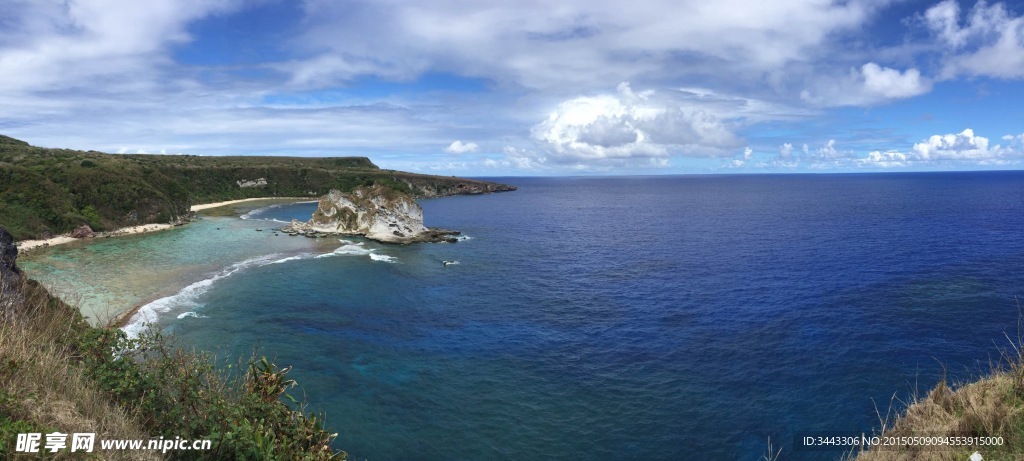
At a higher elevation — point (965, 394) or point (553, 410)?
point (965, 394)

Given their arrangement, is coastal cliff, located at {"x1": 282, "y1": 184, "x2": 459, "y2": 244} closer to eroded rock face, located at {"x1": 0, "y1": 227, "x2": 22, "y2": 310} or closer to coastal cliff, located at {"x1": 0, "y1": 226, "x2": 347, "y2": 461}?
eroded rock face, located at {"x1": 0, "y1": 227, "x2": 22, "y2": 310}

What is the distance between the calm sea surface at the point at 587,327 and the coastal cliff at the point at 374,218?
549 cm

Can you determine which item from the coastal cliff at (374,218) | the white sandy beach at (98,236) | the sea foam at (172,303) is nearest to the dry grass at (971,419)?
the sea foam at (172,303)

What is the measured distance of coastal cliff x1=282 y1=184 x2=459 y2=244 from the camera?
8538 cm

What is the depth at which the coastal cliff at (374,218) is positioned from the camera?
3361 inches

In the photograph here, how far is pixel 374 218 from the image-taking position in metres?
86.6

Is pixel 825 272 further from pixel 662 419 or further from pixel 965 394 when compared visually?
pixel 965 394

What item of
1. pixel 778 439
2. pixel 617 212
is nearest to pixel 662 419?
pixel 778 439

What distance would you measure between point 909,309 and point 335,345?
155 ft

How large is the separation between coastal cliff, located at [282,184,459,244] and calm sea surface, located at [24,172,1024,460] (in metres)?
5.49

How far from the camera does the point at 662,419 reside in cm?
2761

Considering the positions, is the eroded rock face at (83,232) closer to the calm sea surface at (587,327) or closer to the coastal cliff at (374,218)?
the calm sea surface at (587,327)

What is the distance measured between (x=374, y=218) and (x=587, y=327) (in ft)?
178

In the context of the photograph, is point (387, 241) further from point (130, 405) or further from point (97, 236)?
point (130, 405)
